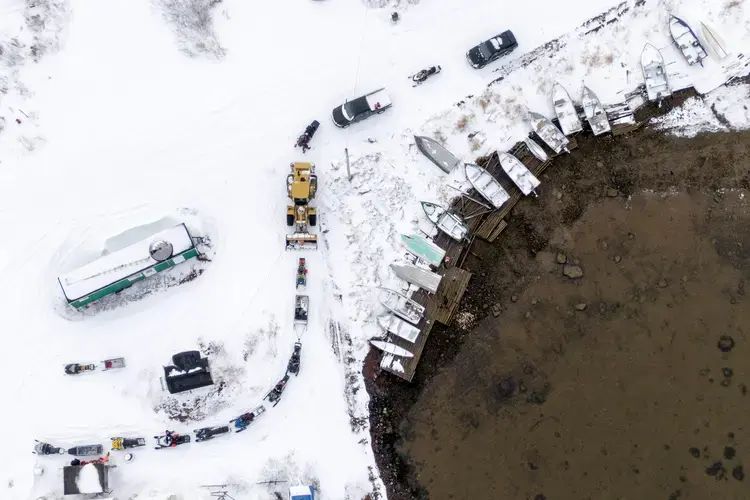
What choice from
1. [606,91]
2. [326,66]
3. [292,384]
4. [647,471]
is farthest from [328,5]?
[647,471]

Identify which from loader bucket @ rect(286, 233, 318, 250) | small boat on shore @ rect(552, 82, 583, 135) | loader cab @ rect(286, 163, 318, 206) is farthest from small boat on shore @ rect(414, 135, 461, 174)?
loader bucket @ rect(286, 233, 318, 250)

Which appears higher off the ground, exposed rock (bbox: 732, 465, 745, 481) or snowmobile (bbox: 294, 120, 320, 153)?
snowmobile (bbox: 294, 120, 320, 153)

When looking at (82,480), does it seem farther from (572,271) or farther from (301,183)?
(572,271)

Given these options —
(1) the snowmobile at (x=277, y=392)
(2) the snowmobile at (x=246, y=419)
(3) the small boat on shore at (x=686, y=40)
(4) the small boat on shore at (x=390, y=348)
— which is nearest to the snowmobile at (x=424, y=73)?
(3) the small boat on shore at (x=686, y=40)

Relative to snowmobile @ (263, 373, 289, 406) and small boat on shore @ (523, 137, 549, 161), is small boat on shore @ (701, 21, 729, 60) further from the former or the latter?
snowmobile @ (263, 373, 289, 406)

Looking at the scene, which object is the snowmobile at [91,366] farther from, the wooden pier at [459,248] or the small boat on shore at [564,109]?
the small boat on shore at [564,109]

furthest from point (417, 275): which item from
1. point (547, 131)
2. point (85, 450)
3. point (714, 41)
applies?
point (714, 41)
